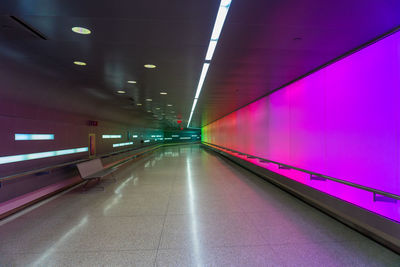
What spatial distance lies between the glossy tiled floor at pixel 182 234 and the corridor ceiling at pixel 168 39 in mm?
3428

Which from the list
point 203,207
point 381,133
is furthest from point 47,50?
point 381,133

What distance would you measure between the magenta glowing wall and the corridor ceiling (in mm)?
444

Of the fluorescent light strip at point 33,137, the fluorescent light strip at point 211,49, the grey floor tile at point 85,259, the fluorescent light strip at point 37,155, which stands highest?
the fluorescent light strip at point 211,49

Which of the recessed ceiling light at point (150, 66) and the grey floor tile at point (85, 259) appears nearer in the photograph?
the grey floor tile at point (85, 259)

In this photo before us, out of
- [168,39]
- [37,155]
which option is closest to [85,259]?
[168,39]

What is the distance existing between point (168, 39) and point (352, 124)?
4212mm

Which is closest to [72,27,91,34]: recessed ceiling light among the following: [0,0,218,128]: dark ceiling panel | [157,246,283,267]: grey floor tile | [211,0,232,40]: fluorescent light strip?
[0,0,218,128]: dark ceiling panel

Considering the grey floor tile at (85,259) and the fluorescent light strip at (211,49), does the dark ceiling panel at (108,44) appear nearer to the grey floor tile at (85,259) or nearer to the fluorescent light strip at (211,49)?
the fluorescent light strip at (211,49)

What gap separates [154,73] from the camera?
5.57 m

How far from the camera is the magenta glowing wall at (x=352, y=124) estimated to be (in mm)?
3527

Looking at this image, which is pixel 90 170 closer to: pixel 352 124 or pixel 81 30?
pixel 81 30

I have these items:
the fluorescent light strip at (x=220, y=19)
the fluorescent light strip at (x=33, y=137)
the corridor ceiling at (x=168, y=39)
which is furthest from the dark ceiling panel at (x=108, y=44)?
the fluorescent light strip at (x=33, y=137)

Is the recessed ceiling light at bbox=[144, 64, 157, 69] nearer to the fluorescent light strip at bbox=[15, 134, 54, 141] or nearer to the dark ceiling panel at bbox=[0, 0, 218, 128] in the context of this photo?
the dark ceiling panel at bbox=[0, 0, 218, 128]

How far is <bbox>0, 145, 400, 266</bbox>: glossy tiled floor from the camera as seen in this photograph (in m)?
2.92
